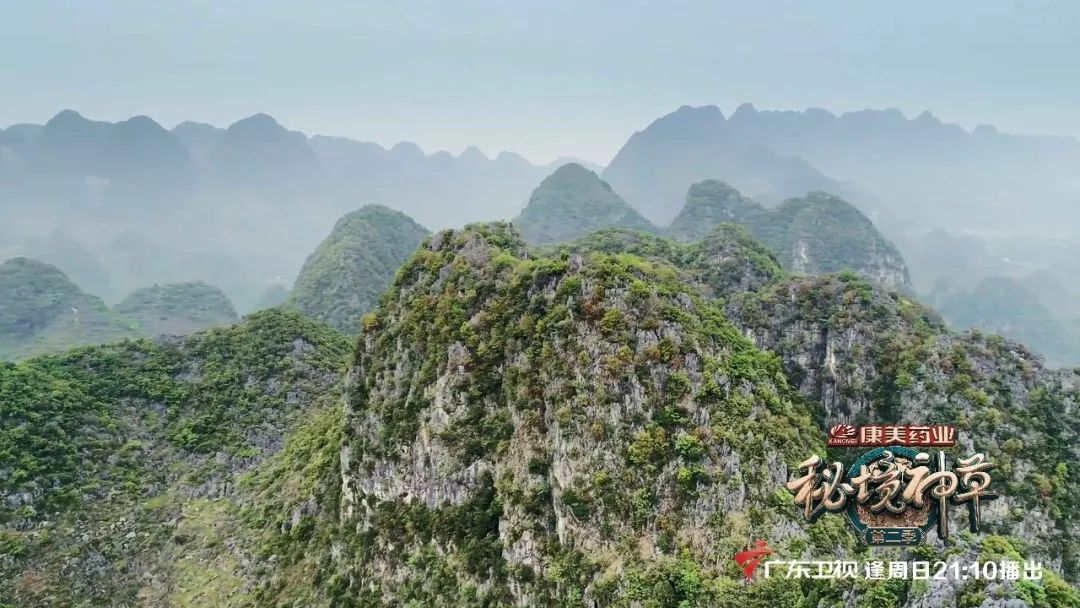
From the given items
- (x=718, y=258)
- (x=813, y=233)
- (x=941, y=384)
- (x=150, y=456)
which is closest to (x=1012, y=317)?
(x=813, y=233)

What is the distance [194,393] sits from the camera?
5516 cm

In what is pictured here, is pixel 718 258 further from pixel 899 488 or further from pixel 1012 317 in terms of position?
pixel 1012 317

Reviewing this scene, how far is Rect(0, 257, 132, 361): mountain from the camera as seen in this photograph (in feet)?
435

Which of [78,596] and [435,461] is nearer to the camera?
[435,461]

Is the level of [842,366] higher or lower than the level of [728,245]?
lower

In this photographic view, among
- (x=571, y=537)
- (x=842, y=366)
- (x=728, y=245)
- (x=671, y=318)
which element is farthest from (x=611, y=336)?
(x=728, y=245)

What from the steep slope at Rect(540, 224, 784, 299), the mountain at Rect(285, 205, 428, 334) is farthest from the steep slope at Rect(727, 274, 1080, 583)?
the mountain at Rect(285, 205, 428, 334)

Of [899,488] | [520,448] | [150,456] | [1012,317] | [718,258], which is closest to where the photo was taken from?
[899,488]

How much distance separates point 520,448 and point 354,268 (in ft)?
334

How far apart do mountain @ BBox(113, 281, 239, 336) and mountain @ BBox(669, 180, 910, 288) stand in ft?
453

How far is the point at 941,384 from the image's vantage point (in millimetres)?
41188

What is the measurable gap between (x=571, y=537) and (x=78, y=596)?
116 ft

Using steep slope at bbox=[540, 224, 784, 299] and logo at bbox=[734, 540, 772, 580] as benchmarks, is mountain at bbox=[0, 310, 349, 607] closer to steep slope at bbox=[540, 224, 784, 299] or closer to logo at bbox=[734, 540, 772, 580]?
logo at bbox=[734, 540, 772, 580]

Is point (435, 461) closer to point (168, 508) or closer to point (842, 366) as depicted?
point (168, 508)
